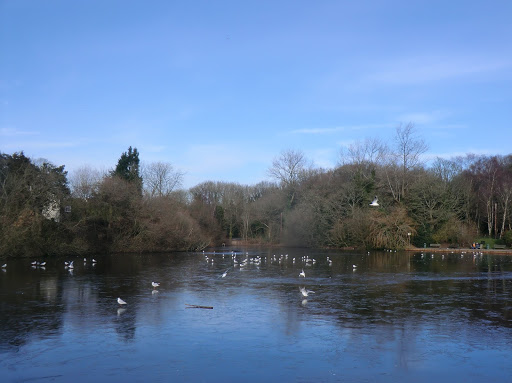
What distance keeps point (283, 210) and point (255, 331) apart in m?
49.3

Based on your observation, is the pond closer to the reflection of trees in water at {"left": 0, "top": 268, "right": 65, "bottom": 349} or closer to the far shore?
the reflection of trees in water at {"left": 0, "top": 268, "right": 65, "bottom": 349}

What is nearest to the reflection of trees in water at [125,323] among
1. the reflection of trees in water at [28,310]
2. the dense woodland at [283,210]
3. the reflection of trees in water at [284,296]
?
the reflection of trees in water at [284,296]

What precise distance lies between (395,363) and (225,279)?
12414mm

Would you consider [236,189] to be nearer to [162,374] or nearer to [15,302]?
[15,302]

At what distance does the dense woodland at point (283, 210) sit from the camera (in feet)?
113

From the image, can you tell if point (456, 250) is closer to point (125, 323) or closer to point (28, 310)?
point (125, 323)

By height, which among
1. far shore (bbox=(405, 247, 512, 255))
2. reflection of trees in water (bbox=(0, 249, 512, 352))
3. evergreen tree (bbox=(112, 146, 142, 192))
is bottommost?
reflection of trees in water (bbox=(0, 249, 512, 352))

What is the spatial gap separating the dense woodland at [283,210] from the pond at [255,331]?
16.6m

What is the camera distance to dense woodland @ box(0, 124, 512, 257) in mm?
34312

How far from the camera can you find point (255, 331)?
1069 centimetres

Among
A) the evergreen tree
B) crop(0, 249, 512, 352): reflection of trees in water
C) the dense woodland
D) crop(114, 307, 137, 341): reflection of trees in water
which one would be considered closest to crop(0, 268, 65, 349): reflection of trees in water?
crop(0, 249, 512, 352): reflection of trees in water

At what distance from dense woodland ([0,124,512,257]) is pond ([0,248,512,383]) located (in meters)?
16.6

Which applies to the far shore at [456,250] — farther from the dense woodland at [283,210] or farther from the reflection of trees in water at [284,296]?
the reflection of trees in water at [284,296]

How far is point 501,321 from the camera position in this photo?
38.5 feet
